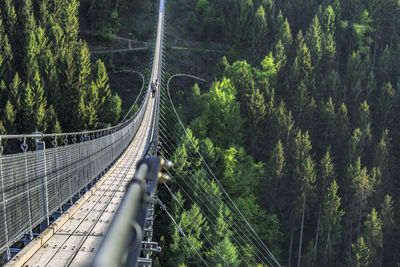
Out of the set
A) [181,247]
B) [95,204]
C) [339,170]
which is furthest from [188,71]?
[95,204]

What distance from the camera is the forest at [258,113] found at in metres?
46.0

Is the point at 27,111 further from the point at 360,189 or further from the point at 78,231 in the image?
the point at 360,189

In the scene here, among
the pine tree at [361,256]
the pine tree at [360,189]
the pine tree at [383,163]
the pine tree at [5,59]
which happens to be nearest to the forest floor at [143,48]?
the pine tree at [5,59]

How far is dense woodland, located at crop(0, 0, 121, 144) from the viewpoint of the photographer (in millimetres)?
42719

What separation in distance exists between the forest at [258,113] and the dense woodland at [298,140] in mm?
177

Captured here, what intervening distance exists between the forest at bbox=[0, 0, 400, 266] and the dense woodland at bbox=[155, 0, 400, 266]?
0.18 metres

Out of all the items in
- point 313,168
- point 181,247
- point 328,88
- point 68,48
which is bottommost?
point 181,247

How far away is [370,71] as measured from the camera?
76500 millimetres

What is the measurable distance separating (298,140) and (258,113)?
21.1ft

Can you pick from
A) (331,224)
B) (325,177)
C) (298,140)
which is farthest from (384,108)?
(331,224)

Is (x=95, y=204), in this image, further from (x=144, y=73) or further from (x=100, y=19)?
(x=100, y=19)

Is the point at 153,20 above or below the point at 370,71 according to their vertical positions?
above

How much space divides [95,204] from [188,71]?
202 ft

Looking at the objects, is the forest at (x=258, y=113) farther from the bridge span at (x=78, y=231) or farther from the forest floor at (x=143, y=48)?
the bridge span at (x=78, y=231)
